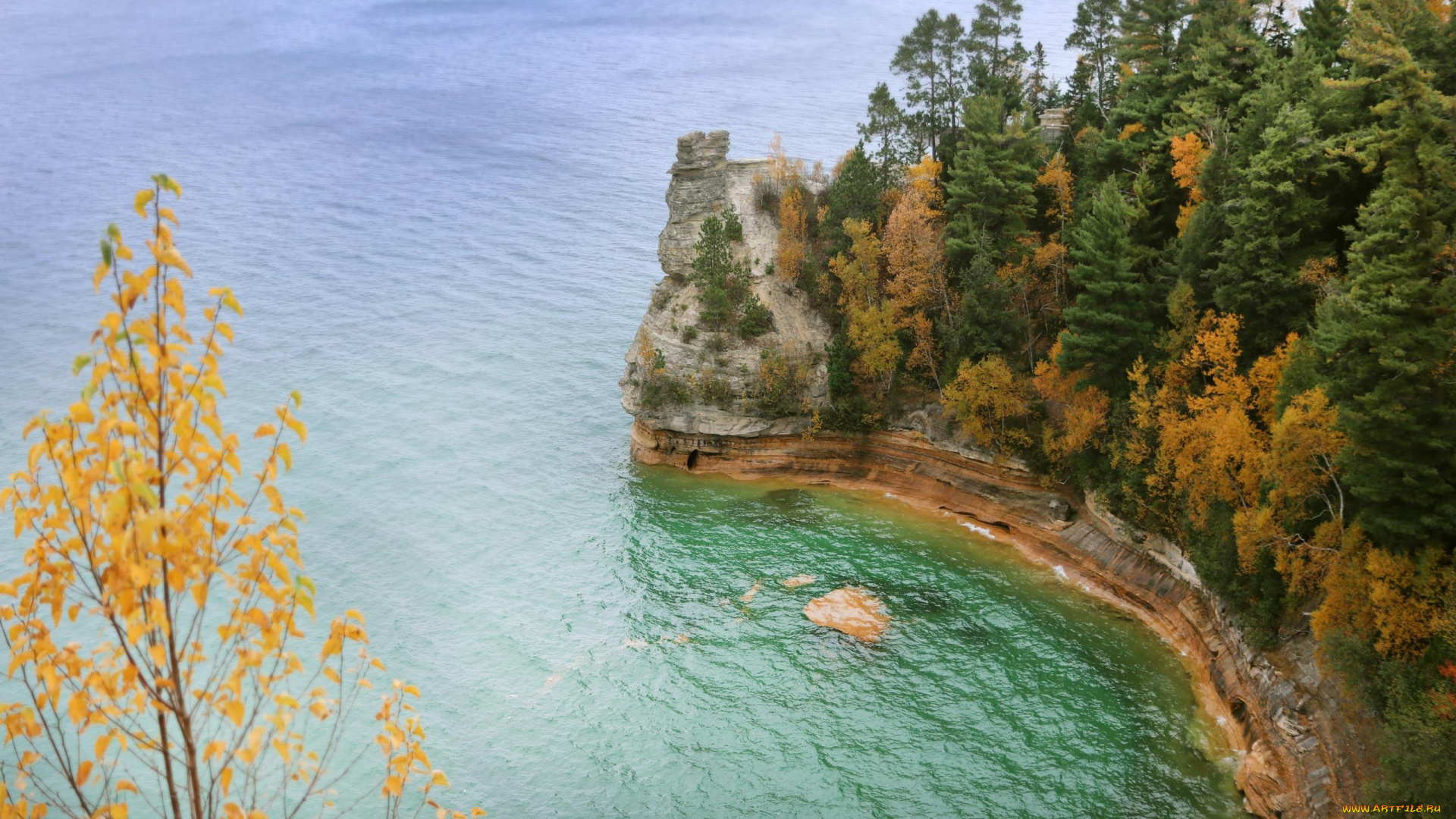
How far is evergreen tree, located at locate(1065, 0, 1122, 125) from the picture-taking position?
65.7 m

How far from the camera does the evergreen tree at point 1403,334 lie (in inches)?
1291

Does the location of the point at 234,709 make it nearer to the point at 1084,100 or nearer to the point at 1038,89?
the point at 1084,100

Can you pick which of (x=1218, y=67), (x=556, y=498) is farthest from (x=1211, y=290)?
(x=556, y=498)

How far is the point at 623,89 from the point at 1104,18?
272 feet

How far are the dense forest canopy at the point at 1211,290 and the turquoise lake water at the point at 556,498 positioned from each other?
24.0 feet

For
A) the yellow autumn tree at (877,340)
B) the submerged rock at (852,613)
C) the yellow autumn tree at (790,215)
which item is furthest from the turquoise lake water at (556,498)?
the yellow autumn tree at (790,215)

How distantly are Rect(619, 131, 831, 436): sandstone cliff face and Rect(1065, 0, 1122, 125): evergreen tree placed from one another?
2332cm

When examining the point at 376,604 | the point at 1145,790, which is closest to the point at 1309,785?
the point at 1145,790

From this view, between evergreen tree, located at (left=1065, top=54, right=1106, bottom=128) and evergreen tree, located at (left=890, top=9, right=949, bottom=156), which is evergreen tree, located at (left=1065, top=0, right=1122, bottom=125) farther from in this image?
evergreen tree, located at (left=890, top=9, right=949, bottom=156)

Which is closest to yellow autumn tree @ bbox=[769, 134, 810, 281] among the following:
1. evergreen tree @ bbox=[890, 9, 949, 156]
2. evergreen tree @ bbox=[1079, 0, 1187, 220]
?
evergreen tree @ bbox=[890, 9, 949, 156]

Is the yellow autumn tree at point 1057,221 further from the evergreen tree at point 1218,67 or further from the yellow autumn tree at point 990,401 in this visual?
the evergreen tree at point 1218,67

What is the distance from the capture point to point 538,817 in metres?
36.3

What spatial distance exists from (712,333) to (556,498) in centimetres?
1424

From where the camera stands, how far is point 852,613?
47.2m
